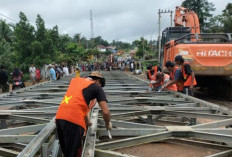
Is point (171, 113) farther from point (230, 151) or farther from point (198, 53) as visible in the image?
point (198, 53)

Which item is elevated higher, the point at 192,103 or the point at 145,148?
the point at 192,103

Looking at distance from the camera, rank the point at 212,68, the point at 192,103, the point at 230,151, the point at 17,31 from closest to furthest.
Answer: the point at 230,151
the point at 192,103
the point at 212,68
the point at 17,31

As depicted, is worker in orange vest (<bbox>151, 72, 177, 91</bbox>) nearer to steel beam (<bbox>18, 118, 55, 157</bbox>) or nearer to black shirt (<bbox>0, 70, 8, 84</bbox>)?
steel beam (<bbox>18, 118, 55, 157</bbox>)

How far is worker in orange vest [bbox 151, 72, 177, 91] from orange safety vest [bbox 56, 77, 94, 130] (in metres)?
3.94

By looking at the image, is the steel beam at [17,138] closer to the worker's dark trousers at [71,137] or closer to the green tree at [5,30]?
the worker's dark trousers at [71,137]

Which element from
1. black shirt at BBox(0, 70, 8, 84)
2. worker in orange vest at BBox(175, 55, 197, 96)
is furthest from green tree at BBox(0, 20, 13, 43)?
worker in orange vest at BBox(175, 55, 197, 96)

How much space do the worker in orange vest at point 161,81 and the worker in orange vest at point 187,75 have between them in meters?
0.39

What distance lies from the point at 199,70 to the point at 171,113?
167 inches

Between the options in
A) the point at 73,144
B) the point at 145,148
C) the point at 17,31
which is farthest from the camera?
the point at 17,31

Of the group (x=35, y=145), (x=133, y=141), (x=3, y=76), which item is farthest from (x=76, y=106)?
(x=3, y=76)

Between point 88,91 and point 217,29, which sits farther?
point 217,29

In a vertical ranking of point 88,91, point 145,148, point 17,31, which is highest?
point 17,31

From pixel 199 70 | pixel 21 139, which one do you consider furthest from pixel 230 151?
pixel 199 70

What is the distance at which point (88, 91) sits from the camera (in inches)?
110
